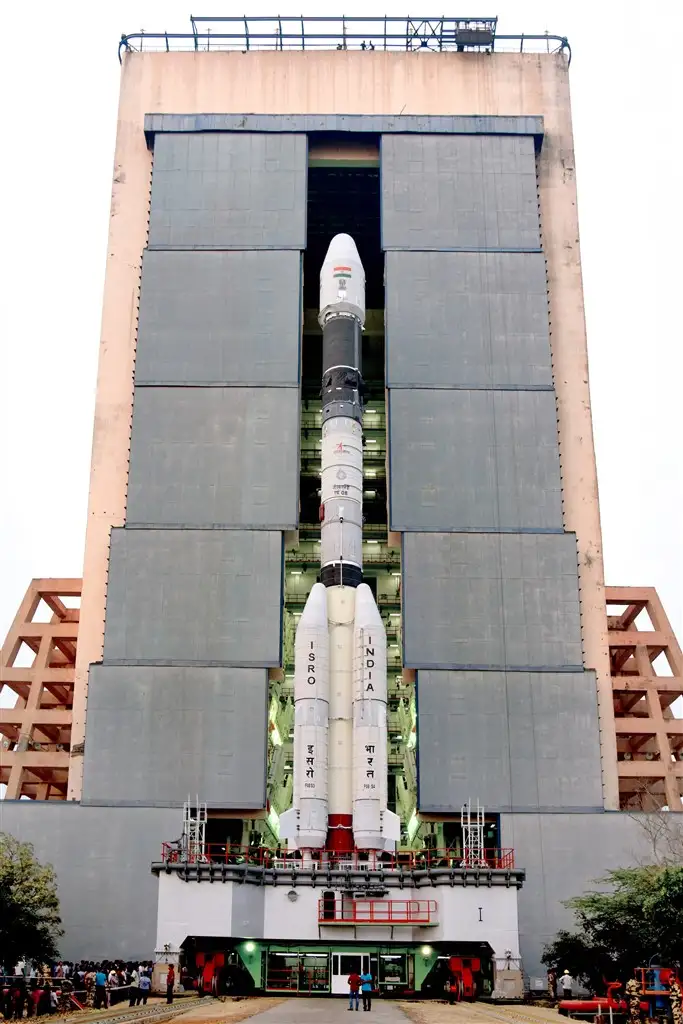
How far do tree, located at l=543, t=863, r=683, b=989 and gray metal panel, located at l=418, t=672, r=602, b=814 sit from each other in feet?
20.3

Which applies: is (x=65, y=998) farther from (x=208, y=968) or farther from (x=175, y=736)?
(x=175, y=736)

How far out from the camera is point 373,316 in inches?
2992

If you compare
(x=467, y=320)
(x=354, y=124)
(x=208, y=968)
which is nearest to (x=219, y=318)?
(x=467, y=320)

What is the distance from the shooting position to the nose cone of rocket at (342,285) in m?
59.8

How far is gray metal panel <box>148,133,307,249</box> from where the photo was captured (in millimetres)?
63688

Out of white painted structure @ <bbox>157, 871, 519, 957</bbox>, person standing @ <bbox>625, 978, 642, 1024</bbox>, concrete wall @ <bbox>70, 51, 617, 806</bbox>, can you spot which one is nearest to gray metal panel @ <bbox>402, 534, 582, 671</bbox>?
concrete wall @ <bbox>70, 51, 617, 806</bbox>

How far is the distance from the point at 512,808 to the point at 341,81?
42446 millimetres

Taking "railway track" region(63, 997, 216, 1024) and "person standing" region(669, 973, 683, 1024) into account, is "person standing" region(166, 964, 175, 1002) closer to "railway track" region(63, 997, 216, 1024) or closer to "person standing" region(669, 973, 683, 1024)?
"railway track" region(63, 997, 216, 1024)

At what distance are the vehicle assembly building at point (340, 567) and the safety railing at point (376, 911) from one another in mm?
125

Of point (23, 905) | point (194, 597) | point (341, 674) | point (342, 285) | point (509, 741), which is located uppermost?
point (342, 285)

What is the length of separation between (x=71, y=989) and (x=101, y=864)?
16.4 meters

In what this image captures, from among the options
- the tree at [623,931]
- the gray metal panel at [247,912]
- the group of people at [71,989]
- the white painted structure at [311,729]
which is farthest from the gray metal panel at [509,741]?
the group of people at [71,989]

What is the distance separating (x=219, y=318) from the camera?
62125 mm

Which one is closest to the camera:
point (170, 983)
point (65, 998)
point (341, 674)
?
point (65, 998)
